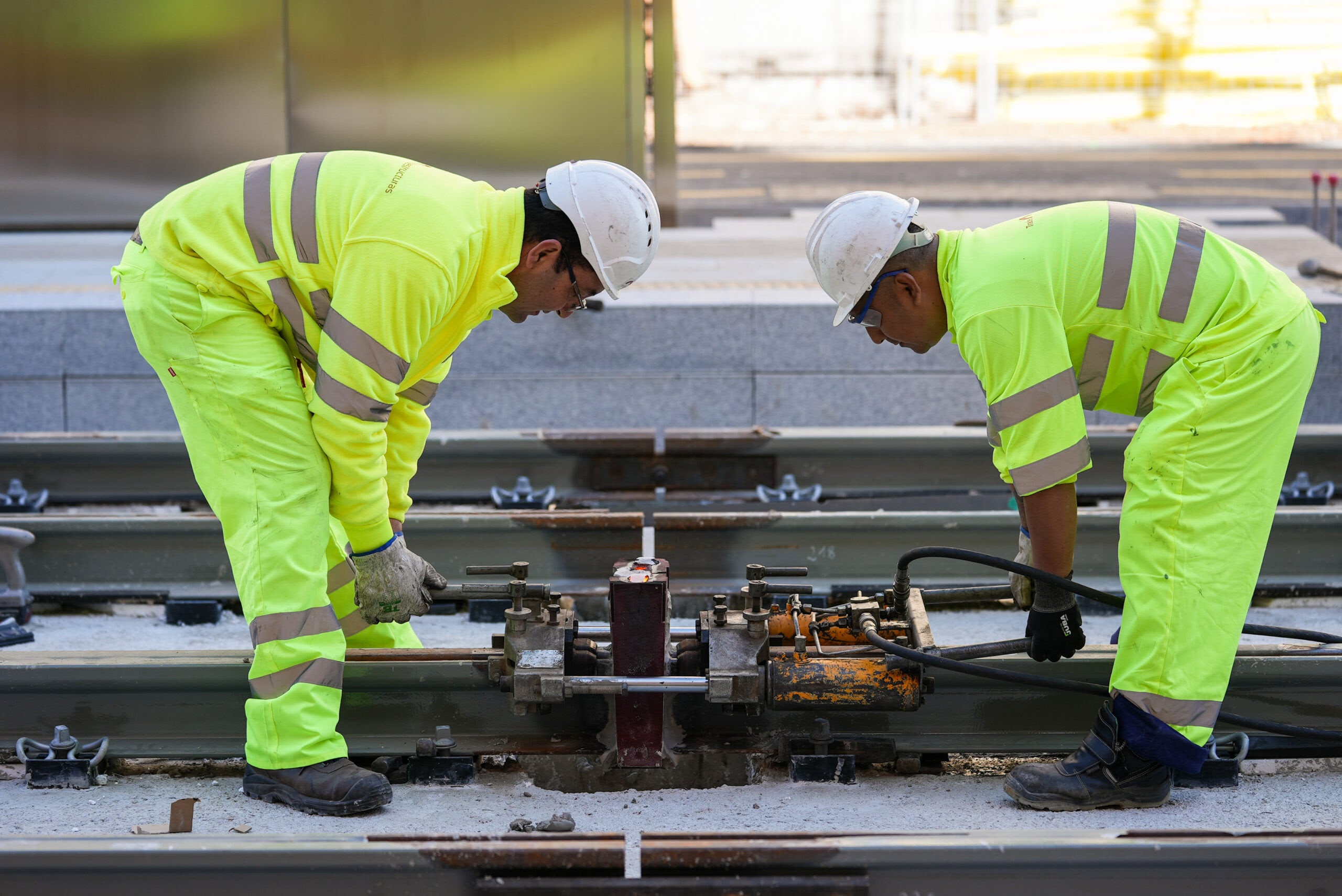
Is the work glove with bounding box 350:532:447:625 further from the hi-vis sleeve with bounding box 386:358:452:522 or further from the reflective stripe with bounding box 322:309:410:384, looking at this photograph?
the reflective stripe with bounding box 322:309:410:384

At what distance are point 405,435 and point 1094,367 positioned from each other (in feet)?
6.79

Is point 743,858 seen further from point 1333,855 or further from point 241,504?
point 241,504

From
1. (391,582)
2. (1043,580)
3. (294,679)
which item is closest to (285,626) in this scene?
(294,679)

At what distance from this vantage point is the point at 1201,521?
3.17 meters

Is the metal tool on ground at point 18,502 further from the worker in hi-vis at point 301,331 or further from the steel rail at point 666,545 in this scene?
the worker in hi-vis at point 301,331

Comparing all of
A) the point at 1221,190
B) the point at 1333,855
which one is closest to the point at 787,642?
the point at 1333,855

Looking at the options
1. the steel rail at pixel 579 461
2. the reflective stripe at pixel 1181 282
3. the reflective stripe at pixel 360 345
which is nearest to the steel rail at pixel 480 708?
the reflective stripe at pixel 360 345

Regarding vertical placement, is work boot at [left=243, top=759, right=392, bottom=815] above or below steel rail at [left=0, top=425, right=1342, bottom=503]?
below

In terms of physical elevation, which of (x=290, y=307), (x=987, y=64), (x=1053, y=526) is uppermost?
(x=987, y=64)

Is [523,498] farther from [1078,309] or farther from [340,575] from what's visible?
[1078,309]

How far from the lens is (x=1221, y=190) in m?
15.0

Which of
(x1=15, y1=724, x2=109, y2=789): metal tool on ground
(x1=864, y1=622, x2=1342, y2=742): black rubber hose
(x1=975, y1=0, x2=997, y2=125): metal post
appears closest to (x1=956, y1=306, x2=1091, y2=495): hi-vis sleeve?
(x1=864, y1=622, x2=1342, y2=742): black rubber hose

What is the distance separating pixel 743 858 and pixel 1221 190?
47.1 feet

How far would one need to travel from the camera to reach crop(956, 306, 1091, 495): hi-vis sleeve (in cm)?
311
